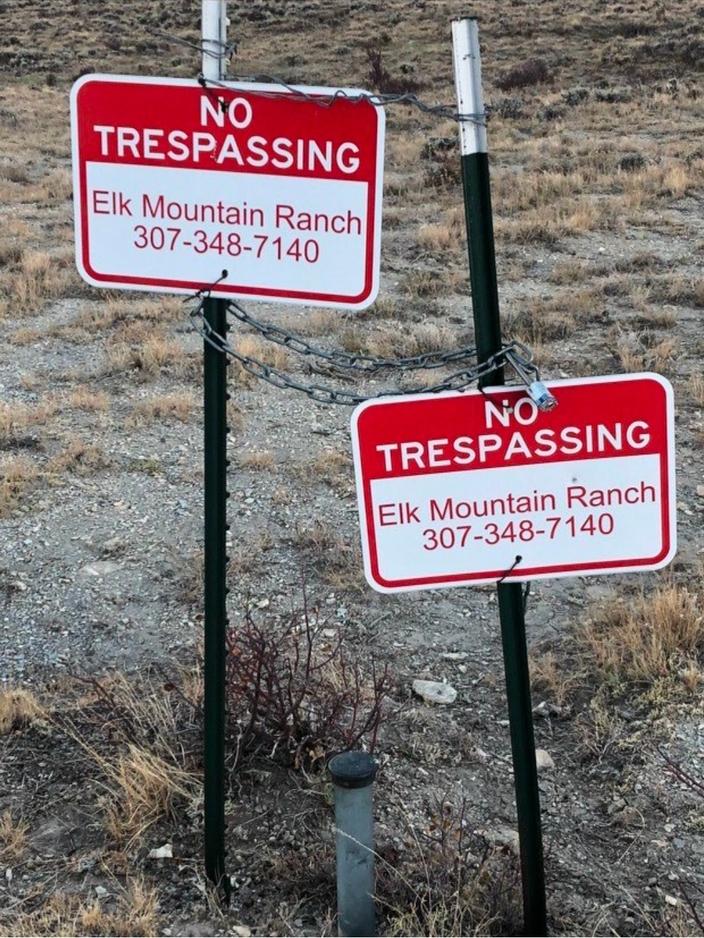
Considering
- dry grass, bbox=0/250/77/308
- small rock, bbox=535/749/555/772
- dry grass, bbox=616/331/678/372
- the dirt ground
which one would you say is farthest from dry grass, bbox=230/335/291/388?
small rock, bbox=535/749/555/772

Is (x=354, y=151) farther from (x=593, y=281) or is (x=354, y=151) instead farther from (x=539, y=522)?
(x=593, y=281)

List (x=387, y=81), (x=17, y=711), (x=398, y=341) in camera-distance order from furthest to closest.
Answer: (x=387, y=81) → (x=398, y=341) → (x=17, y=711)

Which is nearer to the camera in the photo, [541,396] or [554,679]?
[541,396]

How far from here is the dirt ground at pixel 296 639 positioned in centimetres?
246

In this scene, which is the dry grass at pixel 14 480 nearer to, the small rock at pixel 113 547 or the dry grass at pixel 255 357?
the small rock at pixel 113 547

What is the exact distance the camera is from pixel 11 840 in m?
2.58

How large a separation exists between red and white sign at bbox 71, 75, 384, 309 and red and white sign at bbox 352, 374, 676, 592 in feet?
Result: 1.16

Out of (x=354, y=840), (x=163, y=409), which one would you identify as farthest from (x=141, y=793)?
(x=163, y=409)

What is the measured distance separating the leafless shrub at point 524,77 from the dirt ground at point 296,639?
1397 centimetres

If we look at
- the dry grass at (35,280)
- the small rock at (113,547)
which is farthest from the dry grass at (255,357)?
the small rock at (113,547)

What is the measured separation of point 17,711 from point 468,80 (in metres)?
2.39

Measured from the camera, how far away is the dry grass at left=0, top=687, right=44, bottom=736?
10.1 ft

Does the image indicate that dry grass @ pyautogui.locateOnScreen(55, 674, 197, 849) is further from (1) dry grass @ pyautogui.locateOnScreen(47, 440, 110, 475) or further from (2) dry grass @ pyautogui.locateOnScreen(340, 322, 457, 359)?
(2) dry grass @ pyautogui.locateOnScreen(340, 322, 457, 359)

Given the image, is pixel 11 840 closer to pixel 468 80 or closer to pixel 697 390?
pixel 468 80
